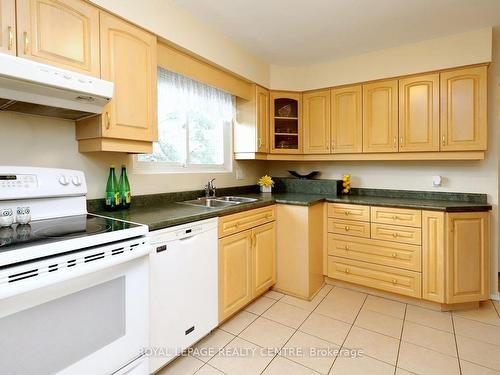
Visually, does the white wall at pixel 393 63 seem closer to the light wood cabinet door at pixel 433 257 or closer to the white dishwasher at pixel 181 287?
the light wood cabinet door at pixel 433 257

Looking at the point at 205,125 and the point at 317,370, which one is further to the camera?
the point at 205,125

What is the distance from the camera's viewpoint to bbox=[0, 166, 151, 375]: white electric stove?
35.6 inches

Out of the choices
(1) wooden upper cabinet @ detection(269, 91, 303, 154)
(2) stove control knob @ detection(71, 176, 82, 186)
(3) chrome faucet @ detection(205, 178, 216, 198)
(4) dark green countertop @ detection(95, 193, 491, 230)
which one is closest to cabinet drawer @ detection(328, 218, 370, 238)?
(4) dark green countertop @ detection(95, 193, 491, 230)

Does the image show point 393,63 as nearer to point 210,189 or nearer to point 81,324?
point 210,189

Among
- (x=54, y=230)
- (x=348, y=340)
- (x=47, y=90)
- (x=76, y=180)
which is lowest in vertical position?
(x=348, y=340)

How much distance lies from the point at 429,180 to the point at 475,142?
51 cm

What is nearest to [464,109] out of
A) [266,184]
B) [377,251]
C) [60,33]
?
[377,251]

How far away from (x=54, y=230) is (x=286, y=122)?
2491mm

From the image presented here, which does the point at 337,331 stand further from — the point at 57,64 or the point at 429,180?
the point at 57,64

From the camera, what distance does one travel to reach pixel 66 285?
101 centimetres

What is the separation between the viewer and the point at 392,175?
2805 mm

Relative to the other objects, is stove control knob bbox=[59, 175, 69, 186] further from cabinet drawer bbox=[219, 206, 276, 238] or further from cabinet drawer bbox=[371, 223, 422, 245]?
cabinet drawer bbox=[371, 223, 422, 245]

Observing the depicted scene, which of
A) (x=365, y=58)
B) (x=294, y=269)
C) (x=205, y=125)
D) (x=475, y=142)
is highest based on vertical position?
(x=365, y=58)

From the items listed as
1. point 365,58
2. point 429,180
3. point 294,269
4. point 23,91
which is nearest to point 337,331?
point 294,269
